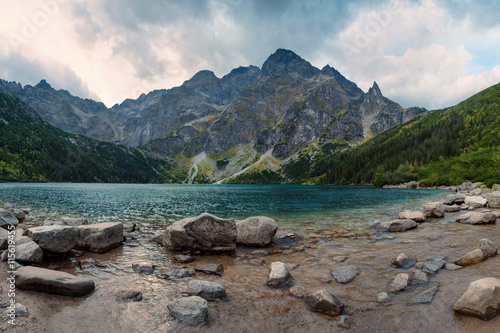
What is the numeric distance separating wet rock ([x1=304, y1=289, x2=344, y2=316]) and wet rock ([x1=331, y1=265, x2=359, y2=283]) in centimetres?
292

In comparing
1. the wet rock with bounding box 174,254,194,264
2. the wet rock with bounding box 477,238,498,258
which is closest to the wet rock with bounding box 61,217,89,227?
the wet rock with bounding box 174,254,194,264

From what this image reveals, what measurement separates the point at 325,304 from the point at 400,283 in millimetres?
4241

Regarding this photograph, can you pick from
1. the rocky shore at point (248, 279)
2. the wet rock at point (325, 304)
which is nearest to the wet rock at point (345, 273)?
the rocky shore at point (248, 279)

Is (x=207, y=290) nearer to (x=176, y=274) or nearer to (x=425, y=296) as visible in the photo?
(x=176, y=274)

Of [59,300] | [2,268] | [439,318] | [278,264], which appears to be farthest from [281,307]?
[2,268]

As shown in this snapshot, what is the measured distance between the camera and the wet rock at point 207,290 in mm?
9352

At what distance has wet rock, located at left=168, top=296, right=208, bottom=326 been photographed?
7.52 meters

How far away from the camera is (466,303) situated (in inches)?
283

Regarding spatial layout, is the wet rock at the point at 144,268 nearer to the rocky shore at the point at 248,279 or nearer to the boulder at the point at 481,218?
the rocky shore at the point at 248,279

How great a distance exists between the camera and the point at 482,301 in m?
6.95

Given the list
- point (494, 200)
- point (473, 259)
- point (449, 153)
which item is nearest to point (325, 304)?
point (473, 259)

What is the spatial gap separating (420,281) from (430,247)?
704 cm

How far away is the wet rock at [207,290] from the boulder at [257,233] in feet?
26.9

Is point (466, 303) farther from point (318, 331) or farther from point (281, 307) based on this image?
point (281, 307)
